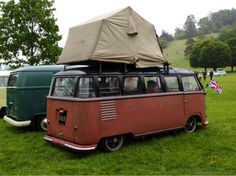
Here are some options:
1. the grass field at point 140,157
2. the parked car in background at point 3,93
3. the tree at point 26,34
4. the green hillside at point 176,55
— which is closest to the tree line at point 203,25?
the green hillside at point 176,55

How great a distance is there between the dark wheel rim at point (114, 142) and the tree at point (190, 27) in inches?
5322

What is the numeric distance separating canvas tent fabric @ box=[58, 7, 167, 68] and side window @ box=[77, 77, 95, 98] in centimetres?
55

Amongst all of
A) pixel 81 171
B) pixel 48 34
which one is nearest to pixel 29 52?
pixel 48 34

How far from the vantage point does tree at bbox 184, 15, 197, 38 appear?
136875 millimetres

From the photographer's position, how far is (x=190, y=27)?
138 metres

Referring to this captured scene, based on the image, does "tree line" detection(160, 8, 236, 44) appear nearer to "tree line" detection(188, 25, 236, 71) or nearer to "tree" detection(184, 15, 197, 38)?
"tree" detection(184, 15, 197, 38)

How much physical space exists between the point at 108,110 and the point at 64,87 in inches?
53.2

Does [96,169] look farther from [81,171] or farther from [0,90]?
[0,90]

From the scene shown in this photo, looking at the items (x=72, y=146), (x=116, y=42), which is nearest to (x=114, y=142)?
(x=72, y=146)

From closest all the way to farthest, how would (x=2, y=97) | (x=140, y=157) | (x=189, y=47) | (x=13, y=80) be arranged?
(x=140, y=157)
(x=13, y=80)
(x=2, y=97)
(x=189, y=47)

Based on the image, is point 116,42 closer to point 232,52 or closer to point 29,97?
point 29,97

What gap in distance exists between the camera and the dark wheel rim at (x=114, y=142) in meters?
7.05

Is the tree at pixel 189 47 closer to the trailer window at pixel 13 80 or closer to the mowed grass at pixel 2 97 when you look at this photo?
the mowed grass at pixel 2 97

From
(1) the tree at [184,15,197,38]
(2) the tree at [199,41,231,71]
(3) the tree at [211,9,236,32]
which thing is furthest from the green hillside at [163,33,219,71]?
(3) the tree at [211,9,236,32]
